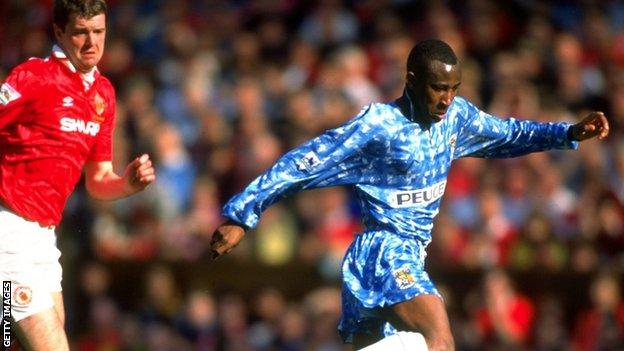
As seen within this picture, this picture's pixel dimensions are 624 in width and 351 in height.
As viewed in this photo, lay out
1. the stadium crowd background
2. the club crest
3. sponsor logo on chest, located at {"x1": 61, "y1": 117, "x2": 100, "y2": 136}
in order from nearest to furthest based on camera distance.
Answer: sponsor logo on chest, located at {"x1": 61, "y1": 117, "x2": 100, "y2": 136} → the club crest → the stadium crowd background

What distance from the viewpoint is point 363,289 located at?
7.57 meters

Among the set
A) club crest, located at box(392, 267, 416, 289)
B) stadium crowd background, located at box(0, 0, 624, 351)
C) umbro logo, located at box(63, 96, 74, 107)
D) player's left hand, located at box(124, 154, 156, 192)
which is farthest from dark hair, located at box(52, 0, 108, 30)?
stadium crowd background, located at box(0, 0, 624, 351)

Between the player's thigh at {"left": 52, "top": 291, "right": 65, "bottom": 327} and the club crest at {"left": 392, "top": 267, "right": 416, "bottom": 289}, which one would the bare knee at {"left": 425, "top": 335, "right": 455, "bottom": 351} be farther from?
the player's thigh at {"left": 52, "top": 291, "right": 65, "bottom": 327}

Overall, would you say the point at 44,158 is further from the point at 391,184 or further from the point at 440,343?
the point at 440,343

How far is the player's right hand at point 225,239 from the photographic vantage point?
23.3 ft

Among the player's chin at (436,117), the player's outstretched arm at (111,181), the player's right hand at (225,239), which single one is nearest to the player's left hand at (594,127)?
the player's chin at (436,117)

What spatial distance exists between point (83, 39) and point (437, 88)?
6.14 ft

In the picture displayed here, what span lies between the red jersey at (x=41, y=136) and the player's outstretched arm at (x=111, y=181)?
282 mm

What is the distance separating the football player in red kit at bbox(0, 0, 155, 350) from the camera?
706 cm

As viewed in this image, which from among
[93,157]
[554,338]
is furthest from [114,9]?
[93,157]

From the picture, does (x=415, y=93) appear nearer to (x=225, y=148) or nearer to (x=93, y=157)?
(x=93, y=157)

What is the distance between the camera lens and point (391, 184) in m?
7.64

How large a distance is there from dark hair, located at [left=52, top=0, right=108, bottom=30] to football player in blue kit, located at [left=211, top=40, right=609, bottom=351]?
3.95ft

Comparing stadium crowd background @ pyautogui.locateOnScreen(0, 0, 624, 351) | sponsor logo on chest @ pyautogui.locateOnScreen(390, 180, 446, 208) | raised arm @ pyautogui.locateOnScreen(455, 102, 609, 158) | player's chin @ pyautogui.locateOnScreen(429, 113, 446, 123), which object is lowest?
stadium crowd background @ pyautogui.locateOnScreen(0, 0, 624, 351)
